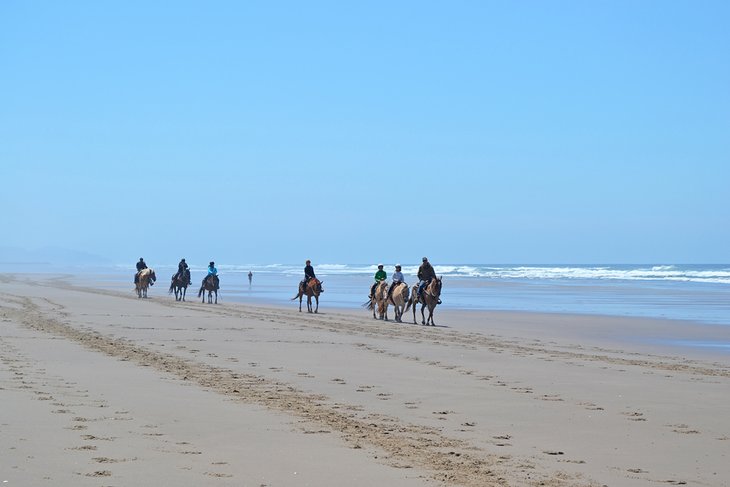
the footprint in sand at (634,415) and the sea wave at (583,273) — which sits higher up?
the sea wave at (583,273)

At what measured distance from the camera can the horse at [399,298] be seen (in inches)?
1069

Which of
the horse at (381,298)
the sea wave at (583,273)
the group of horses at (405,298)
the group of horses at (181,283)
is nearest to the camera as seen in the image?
the group of horses at (405,298)

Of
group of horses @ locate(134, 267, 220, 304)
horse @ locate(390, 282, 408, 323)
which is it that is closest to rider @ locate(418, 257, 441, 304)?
horse @ locate(390, 282, 408, 323)

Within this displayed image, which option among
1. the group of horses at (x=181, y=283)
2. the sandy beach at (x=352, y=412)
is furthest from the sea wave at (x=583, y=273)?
the sandy beach at (x=352, y=412)

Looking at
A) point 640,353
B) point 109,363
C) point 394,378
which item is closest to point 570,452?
point 394,378

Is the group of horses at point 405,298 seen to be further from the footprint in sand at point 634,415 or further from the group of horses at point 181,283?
the footprint in sand at point 634,415

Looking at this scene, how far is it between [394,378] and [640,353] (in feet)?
23.3

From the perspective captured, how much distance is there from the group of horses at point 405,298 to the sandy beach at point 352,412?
689 centimetres

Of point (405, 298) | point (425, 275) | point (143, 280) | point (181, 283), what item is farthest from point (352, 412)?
point (143, 280)

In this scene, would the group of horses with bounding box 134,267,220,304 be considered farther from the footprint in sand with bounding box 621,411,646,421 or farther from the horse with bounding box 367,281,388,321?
the footprint in sand with bounding box 621,411,646,421

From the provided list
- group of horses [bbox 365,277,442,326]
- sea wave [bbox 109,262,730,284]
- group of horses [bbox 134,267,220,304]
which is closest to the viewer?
group of horses [bbox 365,277,442,326]

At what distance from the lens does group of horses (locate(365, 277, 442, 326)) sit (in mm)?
25750

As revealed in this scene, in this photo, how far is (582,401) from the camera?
10.4m

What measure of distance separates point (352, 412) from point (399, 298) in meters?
17.8
